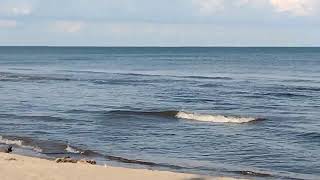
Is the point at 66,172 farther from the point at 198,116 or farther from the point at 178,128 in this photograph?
the point at 198,116

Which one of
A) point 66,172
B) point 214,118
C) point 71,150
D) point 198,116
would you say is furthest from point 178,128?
point 66,172

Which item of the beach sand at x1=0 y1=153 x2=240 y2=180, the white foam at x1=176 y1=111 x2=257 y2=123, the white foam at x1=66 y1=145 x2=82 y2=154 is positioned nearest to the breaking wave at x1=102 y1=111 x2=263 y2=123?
the white foam at x1=176 y1=111 x2=257 y2=123

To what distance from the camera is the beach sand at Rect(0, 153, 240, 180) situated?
14133 millimetres

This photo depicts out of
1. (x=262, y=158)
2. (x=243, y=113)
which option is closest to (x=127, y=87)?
(x=243, y=113)

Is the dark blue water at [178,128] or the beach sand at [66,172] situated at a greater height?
the dark blue water at [178,128]

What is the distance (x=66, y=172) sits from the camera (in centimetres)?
1472

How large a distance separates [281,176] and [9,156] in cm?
787

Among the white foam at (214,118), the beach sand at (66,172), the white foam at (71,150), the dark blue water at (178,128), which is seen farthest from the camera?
the white foam at (214,118)

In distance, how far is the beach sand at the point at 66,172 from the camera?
46.4 ft

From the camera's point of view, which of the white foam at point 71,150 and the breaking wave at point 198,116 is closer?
the white foam at point 71,150

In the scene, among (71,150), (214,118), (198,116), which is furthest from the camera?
(198,116)

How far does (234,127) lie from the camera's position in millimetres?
27641

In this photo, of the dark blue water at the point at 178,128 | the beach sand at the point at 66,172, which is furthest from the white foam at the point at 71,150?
the beach sand at the point at 66,172

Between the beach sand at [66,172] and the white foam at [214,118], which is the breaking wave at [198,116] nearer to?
the white foam at [214,118]
